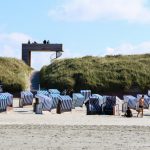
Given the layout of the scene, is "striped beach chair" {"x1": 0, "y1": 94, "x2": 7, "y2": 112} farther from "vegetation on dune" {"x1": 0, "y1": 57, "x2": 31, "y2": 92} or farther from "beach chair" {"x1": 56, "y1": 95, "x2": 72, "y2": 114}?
"vegetation on dune" {"x1": 0, "y1": 57, "x2": 31, "y2": 92}

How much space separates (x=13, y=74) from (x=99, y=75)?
1009 centimetres

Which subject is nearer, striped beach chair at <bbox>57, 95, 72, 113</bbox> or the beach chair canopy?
striped beach chair at <bbox>57, 95, 72, 113</bbox>

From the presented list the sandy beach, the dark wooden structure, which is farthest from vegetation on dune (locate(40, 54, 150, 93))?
the sandy beach

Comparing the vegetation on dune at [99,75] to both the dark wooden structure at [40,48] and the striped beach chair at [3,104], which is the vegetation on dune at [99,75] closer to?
the dark wooden structure at [40,48]

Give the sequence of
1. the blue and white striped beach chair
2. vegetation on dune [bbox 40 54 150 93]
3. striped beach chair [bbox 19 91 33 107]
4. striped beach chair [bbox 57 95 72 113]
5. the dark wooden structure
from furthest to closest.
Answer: the dark wooden structure
vegetation on dune [bbox 40 54 150 93]
striped beach chair [bbox 19 91 33 107]
the blue and white striped beach chair
striped beach chair [bbox 57 95 72 113]

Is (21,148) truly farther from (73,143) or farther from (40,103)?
(40,103)

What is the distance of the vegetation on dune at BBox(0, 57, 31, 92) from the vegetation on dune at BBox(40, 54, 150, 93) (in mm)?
2551

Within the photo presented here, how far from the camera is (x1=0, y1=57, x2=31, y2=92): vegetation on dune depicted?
64.4 m

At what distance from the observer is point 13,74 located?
67812 mm

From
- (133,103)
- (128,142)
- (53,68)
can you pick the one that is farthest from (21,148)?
(53,68)

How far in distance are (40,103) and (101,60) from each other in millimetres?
37905

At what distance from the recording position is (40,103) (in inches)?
1486

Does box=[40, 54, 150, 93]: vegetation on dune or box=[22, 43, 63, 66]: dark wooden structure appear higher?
box=[22, 43, 63, 66]: dark wooden structure

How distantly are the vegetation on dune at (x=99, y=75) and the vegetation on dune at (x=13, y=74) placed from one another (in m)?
2.55
